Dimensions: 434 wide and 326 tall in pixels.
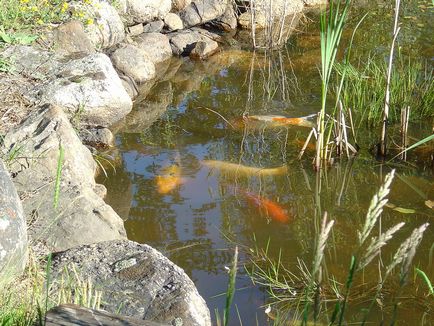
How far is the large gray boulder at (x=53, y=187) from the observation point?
387cm

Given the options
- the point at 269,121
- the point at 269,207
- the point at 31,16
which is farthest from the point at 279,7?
the point at 269,207

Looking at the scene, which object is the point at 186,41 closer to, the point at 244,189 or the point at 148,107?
the point at 148,107

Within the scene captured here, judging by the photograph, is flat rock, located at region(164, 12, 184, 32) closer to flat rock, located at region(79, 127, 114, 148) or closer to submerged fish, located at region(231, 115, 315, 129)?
Answer: submerged fish, located at region(231, 115, 315, 129)

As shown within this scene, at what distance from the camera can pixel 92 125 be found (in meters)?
6.16

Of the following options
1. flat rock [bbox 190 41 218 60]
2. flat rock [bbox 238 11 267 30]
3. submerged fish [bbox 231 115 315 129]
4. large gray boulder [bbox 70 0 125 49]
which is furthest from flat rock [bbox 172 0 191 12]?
submerged fish [bbox 231 115 315 129]

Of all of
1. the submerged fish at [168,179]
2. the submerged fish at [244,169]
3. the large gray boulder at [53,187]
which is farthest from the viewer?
the submerged fish at [244,169]

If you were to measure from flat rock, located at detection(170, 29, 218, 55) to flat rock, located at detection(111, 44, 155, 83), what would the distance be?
80 cm

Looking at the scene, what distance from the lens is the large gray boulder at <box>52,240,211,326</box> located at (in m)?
3.18

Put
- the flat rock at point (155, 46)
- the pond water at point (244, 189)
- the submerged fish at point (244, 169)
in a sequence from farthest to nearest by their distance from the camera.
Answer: the flat rock at point (155, 46)
the submerged fish at point (244, 169)
the pond water at point (244, 189)

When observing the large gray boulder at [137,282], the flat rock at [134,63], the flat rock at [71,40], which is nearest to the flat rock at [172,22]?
the flat rock at [134,63]

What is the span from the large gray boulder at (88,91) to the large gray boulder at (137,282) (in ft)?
8.17

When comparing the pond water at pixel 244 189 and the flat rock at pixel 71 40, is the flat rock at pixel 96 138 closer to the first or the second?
the pond water at pixel 244 189

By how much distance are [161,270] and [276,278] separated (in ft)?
2.54

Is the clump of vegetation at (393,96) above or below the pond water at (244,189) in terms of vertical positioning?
above
